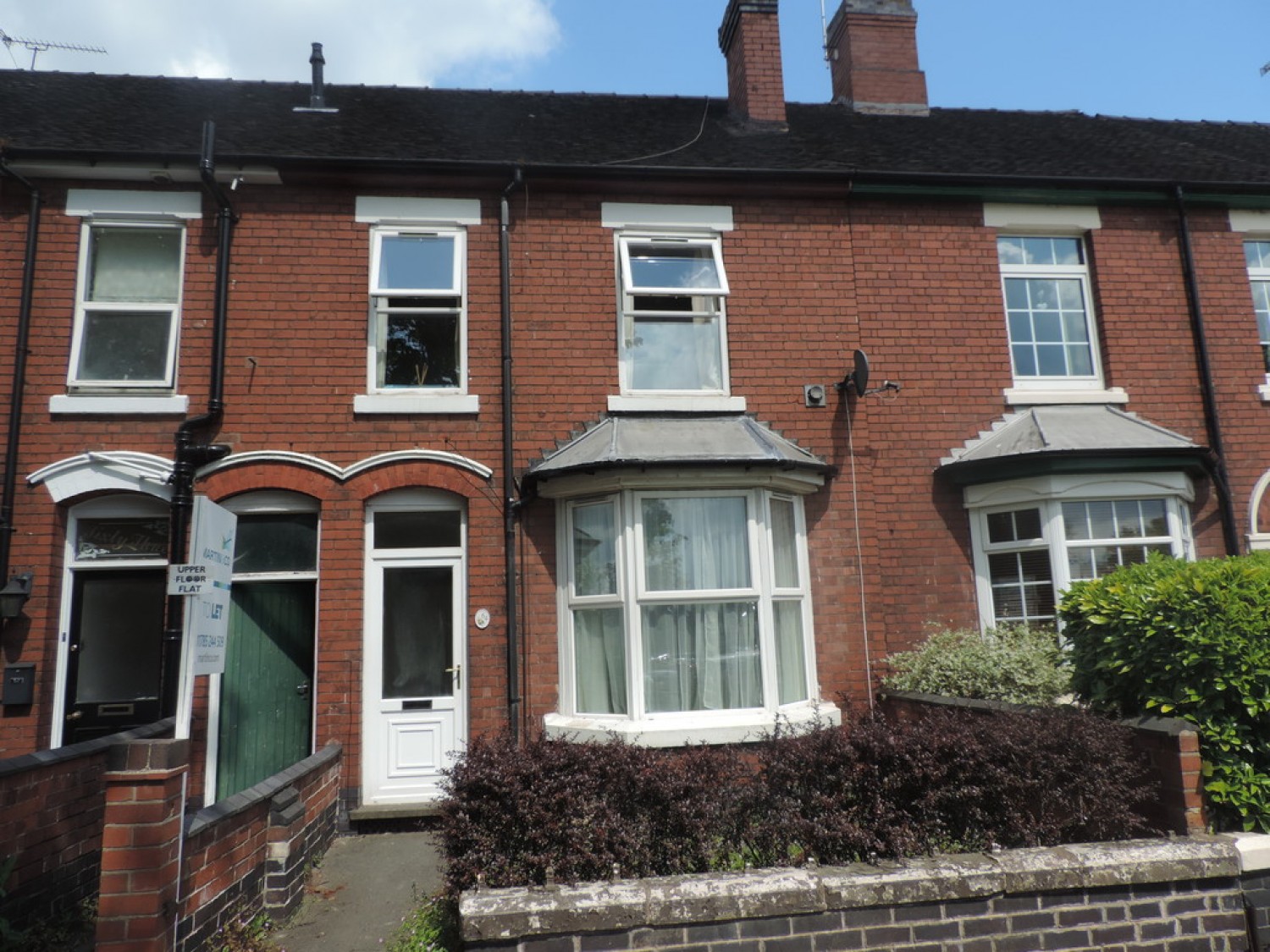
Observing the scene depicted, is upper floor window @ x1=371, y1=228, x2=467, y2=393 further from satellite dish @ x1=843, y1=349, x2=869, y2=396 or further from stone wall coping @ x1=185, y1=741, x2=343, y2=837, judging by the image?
satellite dish @ x1=843, y1=349, x2=869, y2=396

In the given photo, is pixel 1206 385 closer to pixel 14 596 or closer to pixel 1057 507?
pixel 1057 507

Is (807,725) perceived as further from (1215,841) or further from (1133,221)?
(1133,221)

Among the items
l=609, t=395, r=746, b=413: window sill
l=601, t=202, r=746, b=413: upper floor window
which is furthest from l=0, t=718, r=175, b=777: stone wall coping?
l=601, t=202, r=746, b=413: upper floor window

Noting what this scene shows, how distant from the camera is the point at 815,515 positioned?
319 inches

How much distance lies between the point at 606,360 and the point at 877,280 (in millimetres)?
2855

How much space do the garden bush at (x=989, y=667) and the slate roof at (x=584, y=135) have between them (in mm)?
4510

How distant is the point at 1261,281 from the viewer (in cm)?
943

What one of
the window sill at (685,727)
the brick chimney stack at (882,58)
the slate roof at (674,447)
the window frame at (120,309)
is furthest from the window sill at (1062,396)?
the window frame at (120,309)

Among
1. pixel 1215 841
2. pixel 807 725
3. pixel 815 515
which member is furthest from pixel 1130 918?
pixel 815 515

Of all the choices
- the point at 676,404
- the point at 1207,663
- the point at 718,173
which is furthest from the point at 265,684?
the point at 1207,663

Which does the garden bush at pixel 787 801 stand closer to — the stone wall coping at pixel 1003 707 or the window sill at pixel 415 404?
the stone wall coping at pixel 1003 707

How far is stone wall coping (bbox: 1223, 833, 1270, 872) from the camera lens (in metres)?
4.32

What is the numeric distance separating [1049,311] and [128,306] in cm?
884

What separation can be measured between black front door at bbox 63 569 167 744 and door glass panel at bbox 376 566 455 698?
193 cm
